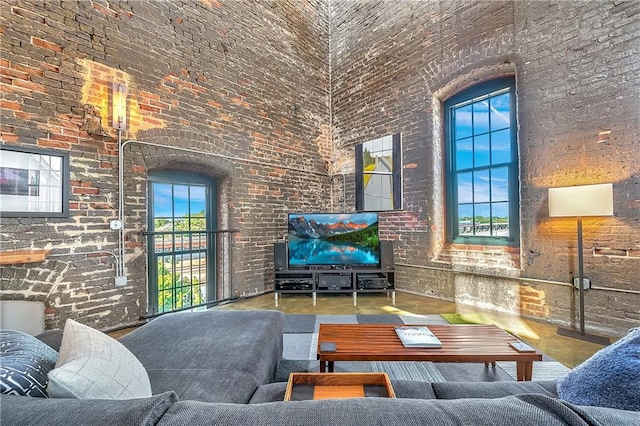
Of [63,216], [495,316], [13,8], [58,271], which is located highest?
[13,8]

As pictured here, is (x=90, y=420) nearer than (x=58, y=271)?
Yes

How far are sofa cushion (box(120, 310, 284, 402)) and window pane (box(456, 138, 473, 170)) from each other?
3.44m

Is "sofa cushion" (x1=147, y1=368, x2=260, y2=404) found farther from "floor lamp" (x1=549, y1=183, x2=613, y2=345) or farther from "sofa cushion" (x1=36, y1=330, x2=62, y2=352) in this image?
"floor lamp" (x1=549, y1=183, x2=613, y2=345)

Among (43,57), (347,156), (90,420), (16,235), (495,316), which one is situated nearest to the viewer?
(90,420)

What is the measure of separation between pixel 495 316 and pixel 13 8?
227 inches

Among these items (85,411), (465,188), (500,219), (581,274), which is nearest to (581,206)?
(581,274)

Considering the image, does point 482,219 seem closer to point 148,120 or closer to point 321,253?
point 321,253

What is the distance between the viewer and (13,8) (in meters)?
2.56

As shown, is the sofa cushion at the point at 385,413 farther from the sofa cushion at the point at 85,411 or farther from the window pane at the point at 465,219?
the window pane at the point at 465,219

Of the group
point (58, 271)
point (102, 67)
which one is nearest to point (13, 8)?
point (102, 67)

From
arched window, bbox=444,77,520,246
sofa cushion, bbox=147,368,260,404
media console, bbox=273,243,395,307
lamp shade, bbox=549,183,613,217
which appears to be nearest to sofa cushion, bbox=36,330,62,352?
sofa cushion, bbox=147,368,260,404

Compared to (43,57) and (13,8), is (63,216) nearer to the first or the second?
(43,57)

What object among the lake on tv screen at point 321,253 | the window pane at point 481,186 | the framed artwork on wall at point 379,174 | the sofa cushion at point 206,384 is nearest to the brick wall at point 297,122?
the framed artwork on wall at point 379,174

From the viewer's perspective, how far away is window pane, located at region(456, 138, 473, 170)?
4.06 metres
